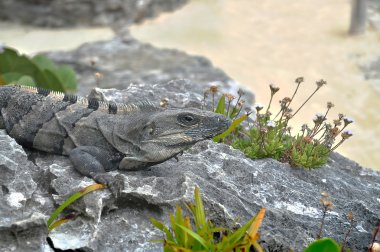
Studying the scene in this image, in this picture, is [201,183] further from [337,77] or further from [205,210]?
[337,77]

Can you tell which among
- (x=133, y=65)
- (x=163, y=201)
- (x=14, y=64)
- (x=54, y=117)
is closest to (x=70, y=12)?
(x=133, y=65)

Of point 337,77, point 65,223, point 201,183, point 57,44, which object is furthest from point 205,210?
point 57,44

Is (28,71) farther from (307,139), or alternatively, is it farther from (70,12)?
(70,12)

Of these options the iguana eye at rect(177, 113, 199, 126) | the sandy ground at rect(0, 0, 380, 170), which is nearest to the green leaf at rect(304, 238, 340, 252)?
the iguana eye at rect(177, 113, 199, 126)

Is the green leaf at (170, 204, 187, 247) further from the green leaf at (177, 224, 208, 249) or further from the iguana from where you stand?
the iguana

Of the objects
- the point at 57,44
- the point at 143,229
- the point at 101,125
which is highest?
the point at 101,125

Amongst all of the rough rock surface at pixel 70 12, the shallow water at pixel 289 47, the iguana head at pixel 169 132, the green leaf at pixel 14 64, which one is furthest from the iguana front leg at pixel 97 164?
the rough rock surface at pixel 70 12
